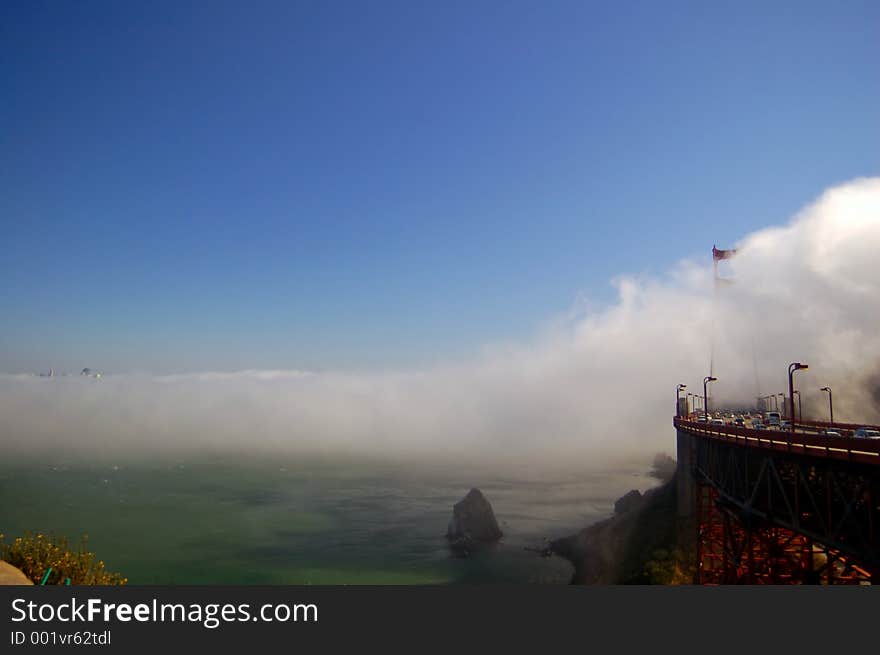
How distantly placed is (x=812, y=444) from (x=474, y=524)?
89.1 metres

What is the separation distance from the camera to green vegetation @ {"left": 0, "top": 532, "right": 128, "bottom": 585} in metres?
18.7

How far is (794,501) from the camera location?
21391mm

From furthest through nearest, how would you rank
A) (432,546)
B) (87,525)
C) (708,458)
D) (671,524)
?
(87,525) → (432,546) → (671,524) → (708,458)

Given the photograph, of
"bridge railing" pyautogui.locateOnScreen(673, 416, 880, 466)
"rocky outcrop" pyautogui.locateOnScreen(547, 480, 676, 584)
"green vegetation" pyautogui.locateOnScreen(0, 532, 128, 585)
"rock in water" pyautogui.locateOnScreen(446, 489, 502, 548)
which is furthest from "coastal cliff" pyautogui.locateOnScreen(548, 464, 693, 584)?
"green vegetation" pyautogui.locateOnScreen(0, 532, 128, 585)

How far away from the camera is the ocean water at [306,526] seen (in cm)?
9031

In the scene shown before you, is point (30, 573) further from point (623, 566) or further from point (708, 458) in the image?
point (623, 566)

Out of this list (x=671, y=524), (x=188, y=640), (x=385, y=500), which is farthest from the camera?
(x=385, y=500)

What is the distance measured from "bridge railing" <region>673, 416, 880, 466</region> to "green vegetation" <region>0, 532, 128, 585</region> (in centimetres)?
2497

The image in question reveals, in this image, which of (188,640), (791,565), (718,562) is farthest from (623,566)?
(188,640)

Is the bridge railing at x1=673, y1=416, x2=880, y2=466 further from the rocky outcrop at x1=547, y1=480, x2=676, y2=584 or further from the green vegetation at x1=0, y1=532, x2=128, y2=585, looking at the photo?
the rocky outcrop at x1=547, y1=480, x2=676, y2=584

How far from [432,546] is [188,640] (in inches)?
3867

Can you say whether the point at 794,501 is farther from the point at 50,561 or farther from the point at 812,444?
the point at 50,561

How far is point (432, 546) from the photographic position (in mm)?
106000


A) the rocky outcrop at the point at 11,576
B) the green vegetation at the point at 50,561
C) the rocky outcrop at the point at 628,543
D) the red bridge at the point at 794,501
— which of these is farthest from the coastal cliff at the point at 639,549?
the rocky outcrop at the point at 11,576
